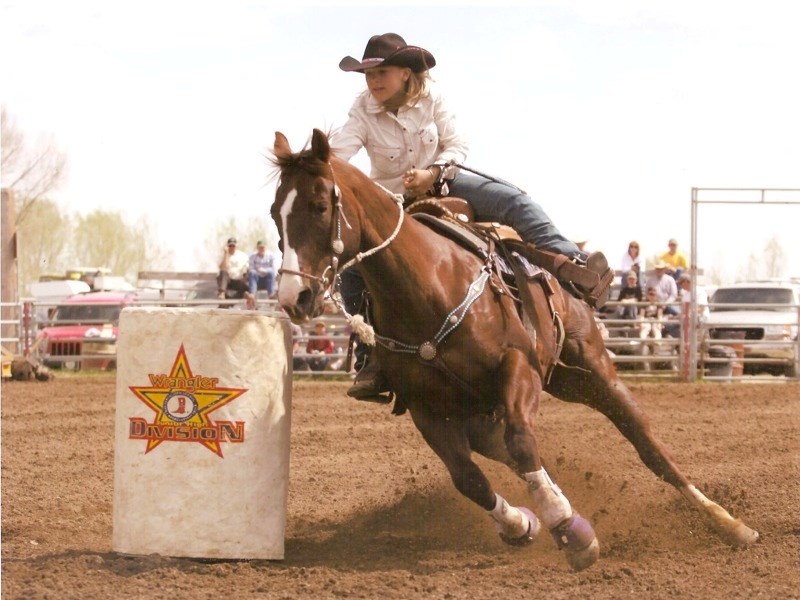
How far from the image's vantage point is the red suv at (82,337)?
19.5 m

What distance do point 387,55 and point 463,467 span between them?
2197mm

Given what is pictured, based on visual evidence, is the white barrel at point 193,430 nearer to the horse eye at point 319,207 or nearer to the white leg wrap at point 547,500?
the horse eye at point 319,207

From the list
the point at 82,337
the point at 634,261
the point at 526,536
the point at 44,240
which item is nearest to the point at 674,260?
the point at 634,261

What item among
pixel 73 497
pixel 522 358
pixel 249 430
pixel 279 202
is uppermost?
pixel 279 202

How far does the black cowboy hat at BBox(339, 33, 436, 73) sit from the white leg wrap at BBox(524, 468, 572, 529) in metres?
2.28

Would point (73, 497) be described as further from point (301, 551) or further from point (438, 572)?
point (438, 572)

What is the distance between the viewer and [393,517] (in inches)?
290

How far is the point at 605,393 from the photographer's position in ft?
22.9

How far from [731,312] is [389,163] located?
13.8 metres

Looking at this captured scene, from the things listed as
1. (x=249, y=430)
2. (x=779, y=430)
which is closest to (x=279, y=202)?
(x=249, y=430)

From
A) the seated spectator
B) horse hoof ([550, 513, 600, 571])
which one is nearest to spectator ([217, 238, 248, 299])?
the seated spectator

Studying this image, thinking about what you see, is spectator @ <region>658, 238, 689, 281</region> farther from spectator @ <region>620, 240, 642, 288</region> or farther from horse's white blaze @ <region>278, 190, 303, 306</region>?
horse's white blaze @ <region>278, 190, 303, 306</region>

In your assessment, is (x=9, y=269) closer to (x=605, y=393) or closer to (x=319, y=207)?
(x=605, y=393)

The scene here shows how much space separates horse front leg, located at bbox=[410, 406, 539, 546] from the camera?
602 centimetres
